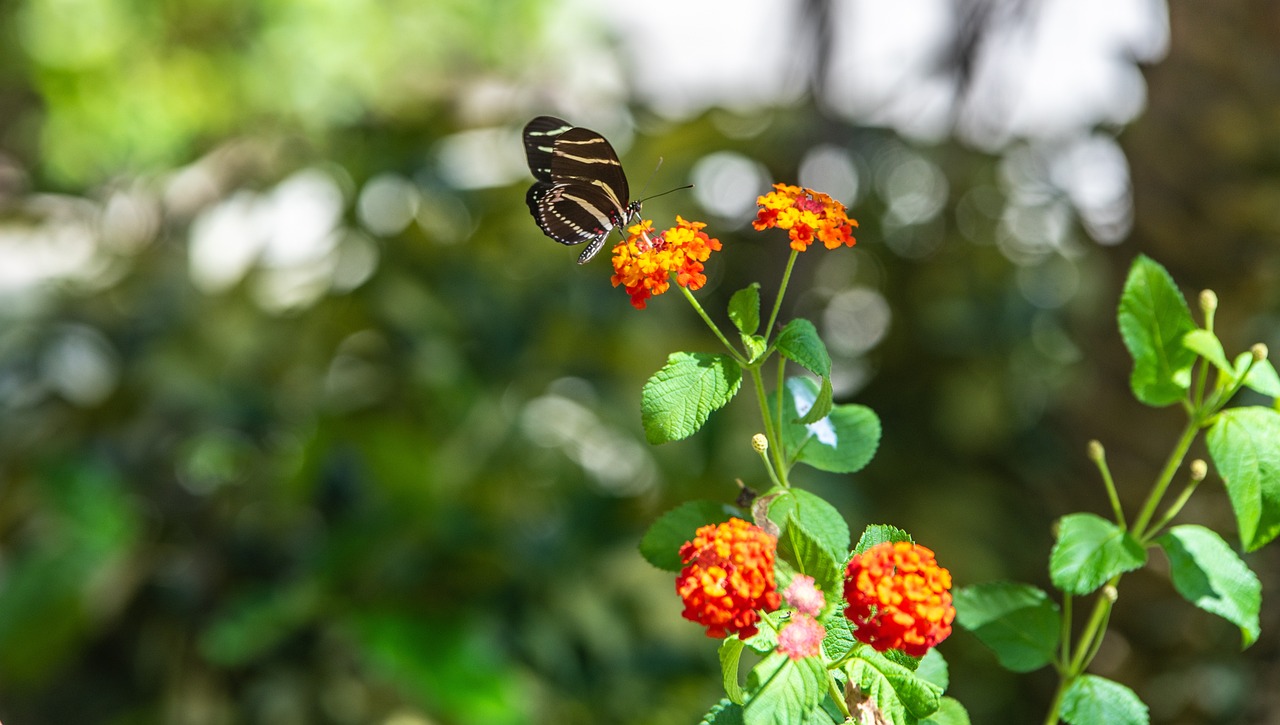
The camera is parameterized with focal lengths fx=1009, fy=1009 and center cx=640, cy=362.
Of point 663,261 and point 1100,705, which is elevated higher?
point 663,261

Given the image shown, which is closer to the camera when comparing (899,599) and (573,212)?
(899,599)

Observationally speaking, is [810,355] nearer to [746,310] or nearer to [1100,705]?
[746,310]

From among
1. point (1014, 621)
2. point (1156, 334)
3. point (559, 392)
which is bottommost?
point (559, 392)

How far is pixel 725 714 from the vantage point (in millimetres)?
319

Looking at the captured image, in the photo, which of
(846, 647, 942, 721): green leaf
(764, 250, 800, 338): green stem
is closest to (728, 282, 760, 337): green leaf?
(764, 250, 800, 338): green stem

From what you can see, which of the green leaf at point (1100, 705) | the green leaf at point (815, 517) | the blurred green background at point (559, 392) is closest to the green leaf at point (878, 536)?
the green leaf at point (815, 517)

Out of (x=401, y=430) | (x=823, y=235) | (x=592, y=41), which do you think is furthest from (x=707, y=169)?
(x=592, y=41)

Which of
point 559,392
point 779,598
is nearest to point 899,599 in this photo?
point 779,598

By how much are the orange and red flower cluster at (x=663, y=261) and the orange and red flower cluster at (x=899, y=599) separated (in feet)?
0.31

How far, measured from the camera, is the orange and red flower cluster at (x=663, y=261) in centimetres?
30

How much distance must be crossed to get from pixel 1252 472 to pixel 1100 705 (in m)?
0.10

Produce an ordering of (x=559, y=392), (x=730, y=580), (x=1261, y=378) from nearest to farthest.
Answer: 1. (x=730, y=580)
2. (x=1261, y=378)
3. (x=559, y=392)

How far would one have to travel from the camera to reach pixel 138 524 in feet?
5.02

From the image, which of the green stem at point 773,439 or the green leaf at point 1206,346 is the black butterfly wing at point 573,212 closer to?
the green stem at point 773,439
